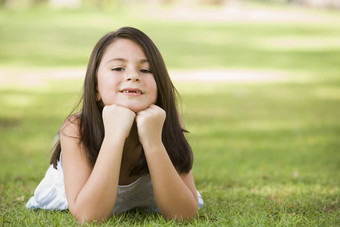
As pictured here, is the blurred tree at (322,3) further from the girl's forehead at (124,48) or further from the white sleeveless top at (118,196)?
the girl's forehead at (124,48)

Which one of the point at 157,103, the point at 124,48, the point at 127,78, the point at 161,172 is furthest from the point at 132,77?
the point at 161,172

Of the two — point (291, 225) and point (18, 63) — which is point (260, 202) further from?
point (18, 63)

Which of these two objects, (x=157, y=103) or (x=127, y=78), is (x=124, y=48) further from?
(x=157, y=103)

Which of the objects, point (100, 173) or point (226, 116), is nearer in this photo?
point (100, 173)

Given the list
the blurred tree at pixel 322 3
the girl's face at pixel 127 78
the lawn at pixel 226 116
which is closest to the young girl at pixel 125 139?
the girl's face at pixel 127 78

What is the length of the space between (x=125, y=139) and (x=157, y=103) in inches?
13.7

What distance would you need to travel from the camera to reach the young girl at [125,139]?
123 inches

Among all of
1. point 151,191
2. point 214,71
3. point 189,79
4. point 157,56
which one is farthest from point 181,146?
point 214,71

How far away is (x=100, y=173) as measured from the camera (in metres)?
3.08

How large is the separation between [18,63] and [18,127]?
771cm

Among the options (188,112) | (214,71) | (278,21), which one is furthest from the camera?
(278,21)

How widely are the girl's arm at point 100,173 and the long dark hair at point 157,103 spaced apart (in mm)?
110

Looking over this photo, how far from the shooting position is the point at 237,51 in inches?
764

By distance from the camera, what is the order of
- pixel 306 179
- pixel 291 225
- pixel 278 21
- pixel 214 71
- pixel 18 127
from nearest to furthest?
pixel 291 225 → pixel 306 179 → pixel 18 127 → pixel 214 71 → pixel 278 21
